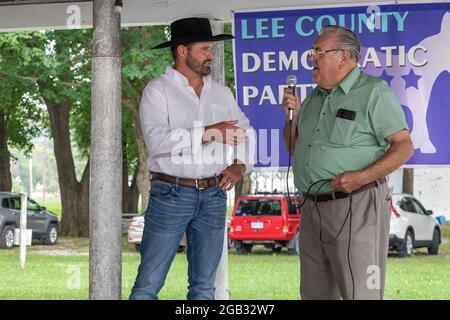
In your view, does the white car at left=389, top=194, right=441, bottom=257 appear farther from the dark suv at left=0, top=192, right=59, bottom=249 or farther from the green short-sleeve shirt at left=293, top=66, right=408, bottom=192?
the green short-sleeve shirt at left=293, top=66, right=408, bottom=192

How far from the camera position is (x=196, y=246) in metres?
5.39

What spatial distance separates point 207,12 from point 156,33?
1660 centimetres

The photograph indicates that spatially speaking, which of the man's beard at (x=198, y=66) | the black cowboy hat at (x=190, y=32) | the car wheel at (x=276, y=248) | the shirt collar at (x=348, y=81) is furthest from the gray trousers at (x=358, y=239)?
the car wheel at (x=276, y=248)

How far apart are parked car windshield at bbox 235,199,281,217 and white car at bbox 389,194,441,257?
283 centimetres

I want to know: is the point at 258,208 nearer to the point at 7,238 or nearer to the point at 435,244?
the point at 435,244

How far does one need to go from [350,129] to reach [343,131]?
1.4 inches

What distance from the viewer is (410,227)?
23.5 meters

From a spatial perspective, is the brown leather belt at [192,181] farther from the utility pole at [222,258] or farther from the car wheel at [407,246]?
the car wheel at [407,246]

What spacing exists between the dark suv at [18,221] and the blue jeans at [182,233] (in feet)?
68.9

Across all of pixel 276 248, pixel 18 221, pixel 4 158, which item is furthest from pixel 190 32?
pixel 4 158

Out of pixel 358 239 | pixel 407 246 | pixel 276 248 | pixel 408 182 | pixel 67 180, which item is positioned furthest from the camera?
pixel 408 182

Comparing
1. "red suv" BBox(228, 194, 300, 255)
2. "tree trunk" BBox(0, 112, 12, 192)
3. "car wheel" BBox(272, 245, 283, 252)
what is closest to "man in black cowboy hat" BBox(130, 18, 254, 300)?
"red suv" BBox(228, 194, 300, 255)

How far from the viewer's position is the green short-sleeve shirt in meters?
4.84

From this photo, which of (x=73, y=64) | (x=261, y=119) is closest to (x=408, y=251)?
(x=73, y=64)
